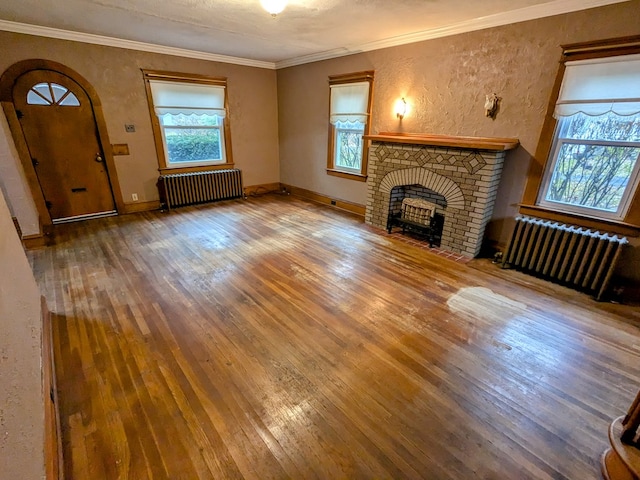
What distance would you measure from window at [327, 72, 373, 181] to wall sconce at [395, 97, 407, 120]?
1.90ft

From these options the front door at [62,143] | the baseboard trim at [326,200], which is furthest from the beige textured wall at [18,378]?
the baseboard trim at [326,200]

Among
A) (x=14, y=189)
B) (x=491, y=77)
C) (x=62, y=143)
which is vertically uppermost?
(x=491, y=77)

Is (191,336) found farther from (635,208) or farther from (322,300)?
(635,208)

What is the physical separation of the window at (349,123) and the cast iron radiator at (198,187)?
2.02 m

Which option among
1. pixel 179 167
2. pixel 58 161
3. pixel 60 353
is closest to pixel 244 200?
pixel 179 167

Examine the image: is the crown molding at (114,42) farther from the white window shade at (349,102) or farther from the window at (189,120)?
the white window shade at (349,102)

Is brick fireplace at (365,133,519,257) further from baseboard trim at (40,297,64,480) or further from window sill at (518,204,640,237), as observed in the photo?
baseboard trim at (40,297,64,480)

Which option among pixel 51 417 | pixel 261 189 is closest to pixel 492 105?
pixel 51 417

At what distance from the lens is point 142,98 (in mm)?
4902

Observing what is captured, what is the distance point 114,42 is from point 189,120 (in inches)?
57.0

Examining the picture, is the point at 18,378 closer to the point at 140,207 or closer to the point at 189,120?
the point at 140,207

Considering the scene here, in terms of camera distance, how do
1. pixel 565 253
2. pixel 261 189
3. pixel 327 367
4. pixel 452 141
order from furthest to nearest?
1. pixel 261 189
2. pixel 452 141
3. pixel 565 253
4. pixel 327 367

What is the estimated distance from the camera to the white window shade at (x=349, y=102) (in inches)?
191

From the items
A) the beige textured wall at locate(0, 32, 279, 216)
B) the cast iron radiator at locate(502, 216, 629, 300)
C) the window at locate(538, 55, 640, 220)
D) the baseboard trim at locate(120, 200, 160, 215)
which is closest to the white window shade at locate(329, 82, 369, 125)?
the beige textured wall at locate(0, 32, 279, 216)
